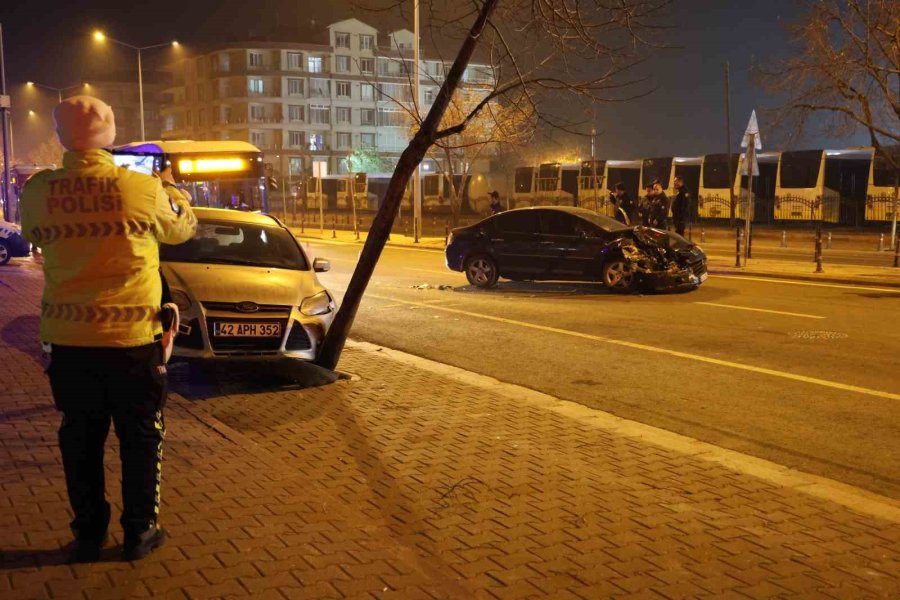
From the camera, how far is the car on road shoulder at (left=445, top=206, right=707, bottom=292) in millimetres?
16531

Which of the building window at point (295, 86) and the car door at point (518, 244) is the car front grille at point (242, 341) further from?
the building window at point (295, 86)

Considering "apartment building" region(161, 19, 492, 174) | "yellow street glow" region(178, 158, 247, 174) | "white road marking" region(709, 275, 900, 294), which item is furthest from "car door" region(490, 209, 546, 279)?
"apartment building" region(161, 19, 492, 174)

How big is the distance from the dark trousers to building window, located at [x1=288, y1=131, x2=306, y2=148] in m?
98.0

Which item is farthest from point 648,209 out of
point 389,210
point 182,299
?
point 182,299

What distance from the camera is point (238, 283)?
8.73m

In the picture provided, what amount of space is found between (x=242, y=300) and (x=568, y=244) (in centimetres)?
976

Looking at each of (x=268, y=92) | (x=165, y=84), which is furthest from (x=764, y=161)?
(x=165, y=84)

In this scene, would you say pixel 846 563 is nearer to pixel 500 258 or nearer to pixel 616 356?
pixel 616 356

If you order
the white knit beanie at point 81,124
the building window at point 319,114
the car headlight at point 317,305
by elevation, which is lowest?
the car headlight at point 317,305

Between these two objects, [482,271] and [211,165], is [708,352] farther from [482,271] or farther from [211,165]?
[211,165]

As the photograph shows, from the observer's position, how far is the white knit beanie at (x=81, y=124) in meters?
3.97

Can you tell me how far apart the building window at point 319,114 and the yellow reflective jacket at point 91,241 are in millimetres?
99109

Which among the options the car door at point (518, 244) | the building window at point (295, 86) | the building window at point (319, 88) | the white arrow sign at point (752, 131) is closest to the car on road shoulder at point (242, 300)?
the car door at point (518, 244)

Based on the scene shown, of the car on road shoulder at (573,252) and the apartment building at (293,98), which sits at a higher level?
the apartment building at (293,98)
